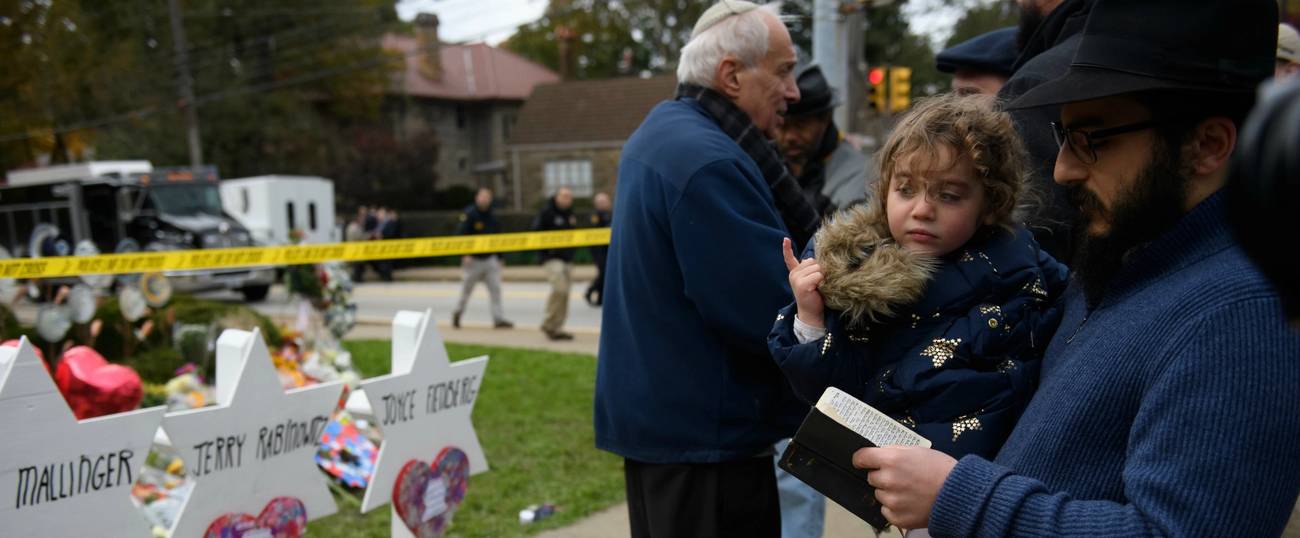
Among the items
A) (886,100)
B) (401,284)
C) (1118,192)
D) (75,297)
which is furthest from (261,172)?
(1118,192)

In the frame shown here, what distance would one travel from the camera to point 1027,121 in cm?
251

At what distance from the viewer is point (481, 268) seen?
41.3ft

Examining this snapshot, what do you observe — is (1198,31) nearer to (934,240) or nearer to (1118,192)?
(1118,192)

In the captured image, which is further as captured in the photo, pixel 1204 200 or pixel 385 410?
pixel 385 410

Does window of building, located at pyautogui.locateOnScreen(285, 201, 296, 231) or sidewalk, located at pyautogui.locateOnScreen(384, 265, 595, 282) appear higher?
window of building, located at pyautogui.locateOnScreen(285, 201, 296, 231)

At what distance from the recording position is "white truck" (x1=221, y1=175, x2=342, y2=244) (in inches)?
981

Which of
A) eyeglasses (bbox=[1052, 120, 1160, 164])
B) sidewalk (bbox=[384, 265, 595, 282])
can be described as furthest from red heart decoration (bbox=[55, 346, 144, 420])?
sidewalk (bbox=[384, 265, 595, 282])

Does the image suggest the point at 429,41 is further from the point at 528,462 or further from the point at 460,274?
the point at 528,462

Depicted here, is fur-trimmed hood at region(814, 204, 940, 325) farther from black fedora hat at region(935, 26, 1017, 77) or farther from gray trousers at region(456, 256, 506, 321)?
gray trousers at region(456, 256, 506, 321)

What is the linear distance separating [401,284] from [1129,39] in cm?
2262

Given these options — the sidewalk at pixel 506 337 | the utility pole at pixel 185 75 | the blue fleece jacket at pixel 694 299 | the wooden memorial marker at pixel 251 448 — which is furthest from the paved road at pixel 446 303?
the blue fleece jacket at pixel 694 299

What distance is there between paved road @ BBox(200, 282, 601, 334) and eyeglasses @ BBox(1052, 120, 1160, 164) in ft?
33.1

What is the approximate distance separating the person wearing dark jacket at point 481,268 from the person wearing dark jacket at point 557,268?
1.01m

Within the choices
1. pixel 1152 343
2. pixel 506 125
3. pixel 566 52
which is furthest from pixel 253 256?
pixel 506 125
